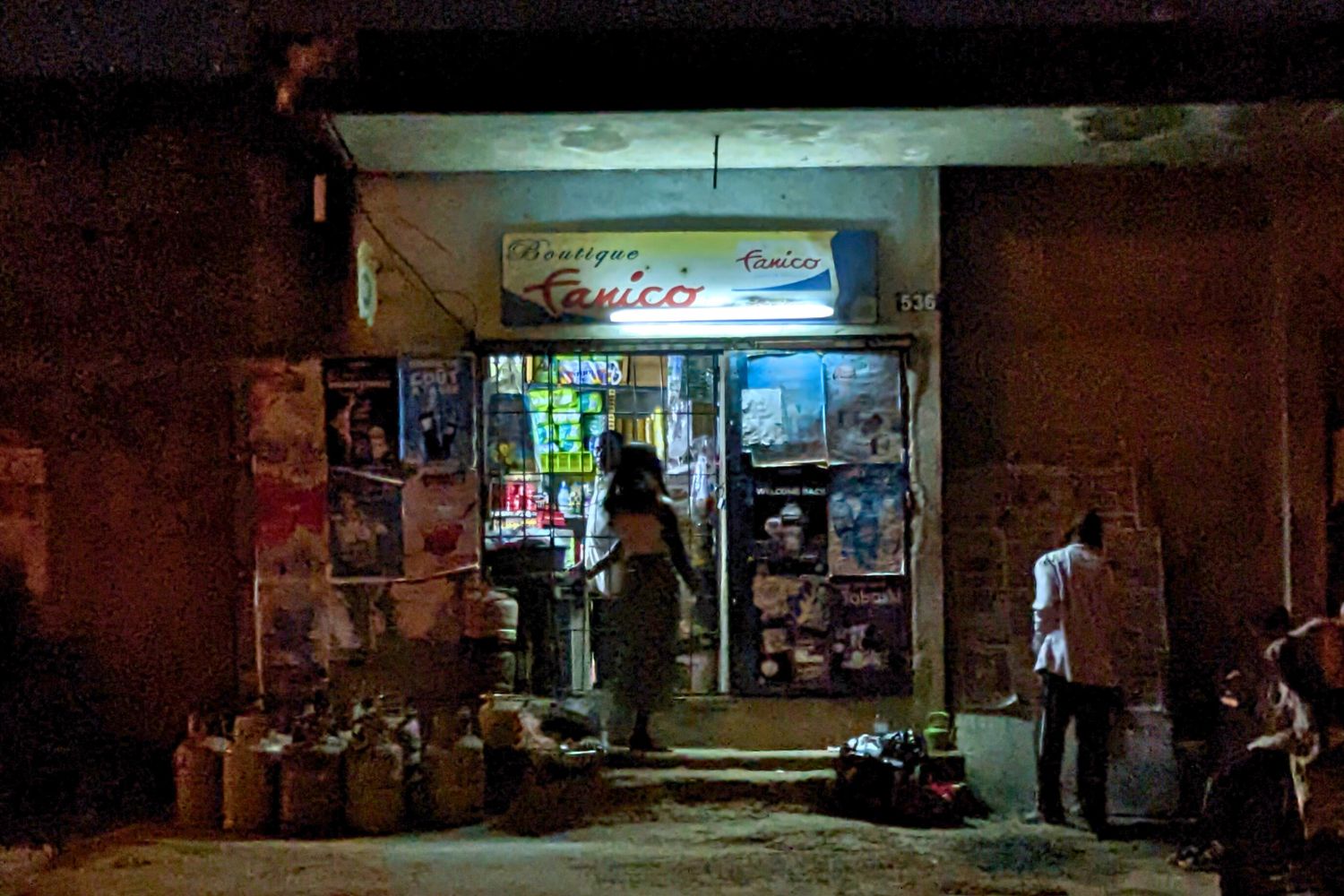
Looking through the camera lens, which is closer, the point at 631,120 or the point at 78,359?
the point at 631,120

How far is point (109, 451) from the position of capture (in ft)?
28.3

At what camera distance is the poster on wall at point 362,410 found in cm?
851

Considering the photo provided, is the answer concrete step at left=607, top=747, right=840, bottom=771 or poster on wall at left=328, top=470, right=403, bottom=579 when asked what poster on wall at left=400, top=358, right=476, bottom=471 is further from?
concrete step at left=607, top=747, right=840, bottom=771

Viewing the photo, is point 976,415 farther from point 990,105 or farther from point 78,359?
point 78,359

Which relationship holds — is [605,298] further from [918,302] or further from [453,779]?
[453,779]

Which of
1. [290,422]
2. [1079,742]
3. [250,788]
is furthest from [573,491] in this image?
[1079,742]

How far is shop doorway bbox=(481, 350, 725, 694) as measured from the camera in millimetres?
8828

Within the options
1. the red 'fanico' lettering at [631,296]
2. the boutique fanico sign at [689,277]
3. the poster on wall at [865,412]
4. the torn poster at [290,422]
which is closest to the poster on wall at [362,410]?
the torn poster at [290,422]

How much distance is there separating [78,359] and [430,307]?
87.7 inches

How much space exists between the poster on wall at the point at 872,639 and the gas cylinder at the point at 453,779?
2302mm

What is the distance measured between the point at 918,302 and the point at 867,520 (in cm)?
140

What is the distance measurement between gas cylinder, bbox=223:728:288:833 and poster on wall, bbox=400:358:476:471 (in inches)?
78.2

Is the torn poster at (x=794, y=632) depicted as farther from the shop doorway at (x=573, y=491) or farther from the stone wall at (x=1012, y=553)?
the stone wall at (x=1012, y=553)

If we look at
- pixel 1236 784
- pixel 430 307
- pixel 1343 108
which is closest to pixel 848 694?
pixel 1236 784
